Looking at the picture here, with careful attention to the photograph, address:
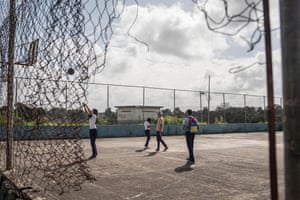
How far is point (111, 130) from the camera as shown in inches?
961

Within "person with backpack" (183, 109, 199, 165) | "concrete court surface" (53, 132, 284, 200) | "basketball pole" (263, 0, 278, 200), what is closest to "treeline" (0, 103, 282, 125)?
"basketball pole" (263, 0, 278, 200)

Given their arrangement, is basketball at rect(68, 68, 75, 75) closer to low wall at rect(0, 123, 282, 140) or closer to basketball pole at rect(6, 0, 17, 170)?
low wall at rect(0, 123, 282, 140)

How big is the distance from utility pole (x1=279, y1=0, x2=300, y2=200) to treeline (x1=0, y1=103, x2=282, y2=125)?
18 cm

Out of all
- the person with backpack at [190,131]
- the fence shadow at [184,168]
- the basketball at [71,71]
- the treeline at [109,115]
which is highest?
the basketball at [71,71]

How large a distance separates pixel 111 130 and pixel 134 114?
20.0ft

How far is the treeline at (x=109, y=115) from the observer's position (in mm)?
3486

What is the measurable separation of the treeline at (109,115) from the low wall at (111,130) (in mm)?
97

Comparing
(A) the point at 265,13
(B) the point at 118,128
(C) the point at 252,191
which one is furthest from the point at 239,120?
(A) the point at 265,13

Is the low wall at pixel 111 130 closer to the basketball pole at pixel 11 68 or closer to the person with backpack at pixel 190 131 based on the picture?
the basketball pole at pixel 11 68

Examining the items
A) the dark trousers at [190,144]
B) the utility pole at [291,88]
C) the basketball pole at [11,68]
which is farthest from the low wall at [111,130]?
the dark trousers at [190,144]

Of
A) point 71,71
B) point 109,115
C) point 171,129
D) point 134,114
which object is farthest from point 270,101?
point 134,114

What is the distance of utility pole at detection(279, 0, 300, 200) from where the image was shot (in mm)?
995

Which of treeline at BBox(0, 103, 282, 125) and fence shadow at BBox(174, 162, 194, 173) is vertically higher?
treeline at BBox(0, 103, 282, 125)

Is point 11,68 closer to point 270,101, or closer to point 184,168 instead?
point 270,101
